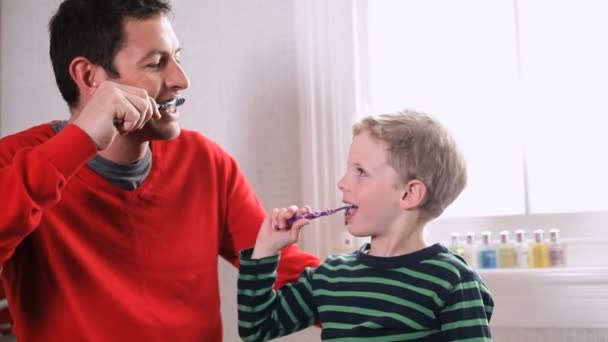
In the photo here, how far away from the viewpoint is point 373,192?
4.03 feet

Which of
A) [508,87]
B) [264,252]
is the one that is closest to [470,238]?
[508,87]

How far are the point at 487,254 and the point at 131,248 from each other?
2.72ft

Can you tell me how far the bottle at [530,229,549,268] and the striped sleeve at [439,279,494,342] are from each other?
53 cm

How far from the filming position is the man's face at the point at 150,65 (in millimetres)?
1451

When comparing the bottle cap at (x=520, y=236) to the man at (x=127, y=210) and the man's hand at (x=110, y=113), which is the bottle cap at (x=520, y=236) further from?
the man's hand at (x=110, y=113)

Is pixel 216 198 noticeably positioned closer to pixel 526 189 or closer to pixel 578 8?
pixel 526 189

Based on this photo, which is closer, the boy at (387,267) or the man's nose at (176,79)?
the boy at (387,267)

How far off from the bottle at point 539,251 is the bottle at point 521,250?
15mm

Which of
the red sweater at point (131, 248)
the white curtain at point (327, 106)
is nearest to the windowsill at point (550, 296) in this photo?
the white curtain at point (327, 106)

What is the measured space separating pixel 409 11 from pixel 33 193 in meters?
1.13

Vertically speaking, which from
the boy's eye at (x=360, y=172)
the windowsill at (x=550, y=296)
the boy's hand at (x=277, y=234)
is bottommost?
the windowsill at (x=550, y=296)

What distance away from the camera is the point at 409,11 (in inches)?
74.4

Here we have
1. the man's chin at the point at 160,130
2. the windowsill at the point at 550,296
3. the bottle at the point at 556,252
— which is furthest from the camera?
the bottle at the point at 556,252

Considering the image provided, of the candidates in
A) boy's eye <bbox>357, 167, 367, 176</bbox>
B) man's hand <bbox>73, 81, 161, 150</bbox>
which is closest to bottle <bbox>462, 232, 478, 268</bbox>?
boy's eye <bbox>357, 167, 367, 176</bbox>
